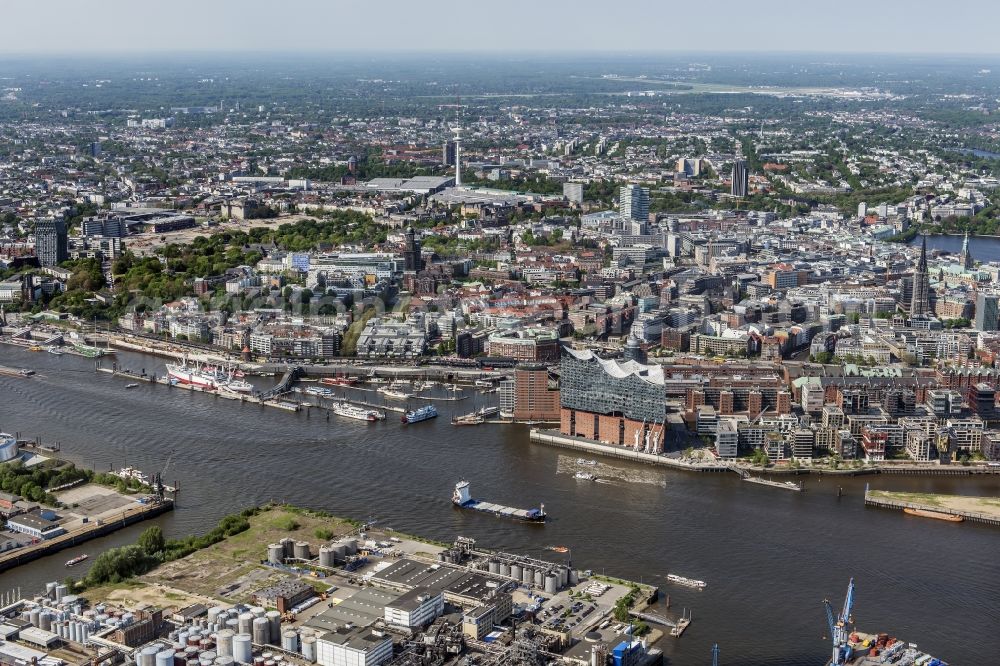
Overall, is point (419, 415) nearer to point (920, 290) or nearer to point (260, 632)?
point (260, 632)

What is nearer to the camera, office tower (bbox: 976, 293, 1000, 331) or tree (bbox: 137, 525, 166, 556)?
tree (bbox: 137, 525, 166, 556)

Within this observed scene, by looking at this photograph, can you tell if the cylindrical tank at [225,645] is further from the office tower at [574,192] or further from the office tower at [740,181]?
the office tower at [740,181]

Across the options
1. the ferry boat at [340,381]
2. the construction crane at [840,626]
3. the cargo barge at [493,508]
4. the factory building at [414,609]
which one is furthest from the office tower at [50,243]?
the construction crane at [840,626]

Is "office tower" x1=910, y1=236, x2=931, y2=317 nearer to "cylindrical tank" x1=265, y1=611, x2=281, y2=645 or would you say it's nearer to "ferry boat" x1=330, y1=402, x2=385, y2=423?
"ferry boat" x1=330, y1=402, x2=385, y2=423

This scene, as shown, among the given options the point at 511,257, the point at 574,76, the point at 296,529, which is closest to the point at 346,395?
the point at 296,529

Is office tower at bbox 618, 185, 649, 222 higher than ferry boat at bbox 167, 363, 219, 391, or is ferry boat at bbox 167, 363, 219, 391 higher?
office tower at bbox 618, 185, 649, 222

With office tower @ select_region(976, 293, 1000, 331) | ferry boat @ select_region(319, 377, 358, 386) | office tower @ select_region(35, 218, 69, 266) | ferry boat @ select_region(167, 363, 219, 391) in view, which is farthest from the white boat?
office tower @ select_region(35, 218, 69, 266)

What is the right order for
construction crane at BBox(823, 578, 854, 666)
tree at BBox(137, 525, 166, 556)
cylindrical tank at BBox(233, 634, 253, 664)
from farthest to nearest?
tree at BBox(137, 525, 166, 556) → construction crane at BBox(823, 578, 854, 666) → cylindrical tank at BBox(233, 634, 253, 664)

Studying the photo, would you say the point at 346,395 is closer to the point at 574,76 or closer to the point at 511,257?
the point at 511,257
